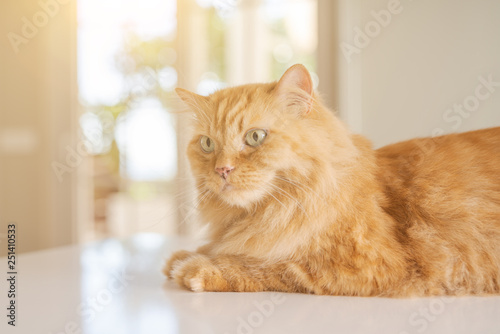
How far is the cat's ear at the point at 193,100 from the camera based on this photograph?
1.45m

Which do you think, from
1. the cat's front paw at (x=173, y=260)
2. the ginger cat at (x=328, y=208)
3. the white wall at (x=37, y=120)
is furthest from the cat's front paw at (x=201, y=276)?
the white wall at (x=37, y=120)

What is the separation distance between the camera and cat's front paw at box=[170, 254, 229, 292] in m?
1.28

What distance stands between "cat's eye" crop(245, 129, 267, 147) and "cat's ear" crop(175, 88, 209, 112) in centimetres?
23

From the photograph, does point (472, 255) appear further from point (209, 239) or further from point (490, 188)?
point (209, 239)

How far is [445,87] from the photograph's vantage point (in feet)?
7.23

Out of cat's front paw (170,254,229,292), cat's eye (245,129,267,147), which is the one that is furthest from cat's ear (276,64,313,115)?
cat's front paw (170,254,229,292)

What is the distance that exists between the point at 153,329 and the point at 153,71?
321 cm

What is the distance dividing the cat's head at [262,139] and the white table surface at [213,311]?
321 mm

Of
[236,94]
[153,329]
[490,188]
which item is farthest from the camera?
[236,94]

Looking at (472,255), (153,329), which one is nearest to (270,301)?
(153,329)

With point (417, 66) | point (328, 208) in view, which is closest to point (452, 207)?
point (328, 208)

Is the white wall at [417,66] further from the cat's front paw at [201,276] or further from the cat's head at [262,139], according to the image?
the cat's front paw at [201,276]

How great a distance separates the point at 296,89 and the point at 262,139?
0.19 meters

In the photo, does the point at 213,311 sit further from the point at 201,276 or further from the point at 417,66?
the point at 417,66
